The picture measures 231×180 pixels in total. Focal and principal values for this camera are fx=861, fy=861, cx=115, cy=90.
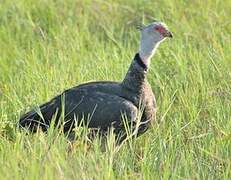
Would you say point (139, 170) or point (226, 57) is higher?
point (226, 57)

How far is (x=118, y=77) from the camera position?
220 inches

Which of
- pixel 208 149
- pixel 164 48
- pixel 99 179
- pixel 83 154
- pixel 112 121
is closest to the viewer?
pixel 99 179

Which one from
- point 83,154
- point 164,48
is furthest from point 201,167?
point 164,48

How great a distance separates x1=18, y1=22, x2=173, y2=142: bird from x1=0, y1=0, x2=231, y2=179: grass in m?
0.10

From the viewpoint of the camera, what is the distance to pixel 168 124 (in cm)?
491

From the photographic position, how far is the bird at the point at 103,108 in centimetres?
474

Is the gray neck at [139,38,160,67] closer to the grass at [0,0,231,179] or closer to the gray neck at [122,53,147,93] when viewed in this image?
the gray neck at [122,53,147,93]

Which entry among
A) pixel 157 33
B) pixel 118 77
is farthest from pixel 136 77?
pixel 118 77

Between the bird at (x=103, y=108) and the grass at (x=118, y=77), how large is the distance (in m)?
0.10

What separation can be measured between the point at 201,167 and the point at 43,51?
2.38 m

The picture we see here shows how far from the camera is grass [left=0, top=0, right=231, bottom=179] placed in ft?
13.0

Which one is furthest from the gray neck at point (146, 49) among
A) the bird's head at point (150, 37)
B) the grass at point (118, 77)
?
the grass at point (118, 77)

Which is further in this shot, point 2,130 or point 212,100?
point 212,100

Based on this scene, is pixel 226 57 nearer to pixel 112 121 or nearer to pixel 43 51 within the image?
pixel 112 121
